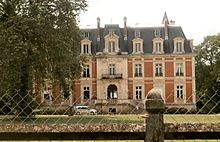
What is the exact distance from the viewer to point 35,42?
24297 mm

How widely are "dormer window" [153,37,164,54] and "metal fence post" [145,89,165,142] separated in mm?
43995

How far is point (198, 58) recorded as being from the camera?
5753 centimetres

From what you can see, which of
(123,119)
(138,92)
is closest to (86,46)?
(138,92)

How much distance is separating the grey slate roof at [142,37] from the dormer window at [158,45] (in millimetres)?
455

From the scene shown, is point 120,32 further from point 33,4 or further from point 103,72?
point 33,4

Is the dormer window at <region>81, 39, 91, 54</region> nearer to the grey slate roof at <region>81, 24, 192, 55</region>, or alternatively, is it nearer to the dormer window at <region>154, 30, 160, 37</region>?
the grey slate roof at <region>81, 24, 192, 55</region>

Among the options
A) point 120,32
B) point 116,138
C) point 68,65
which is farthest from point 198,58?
point 116,138

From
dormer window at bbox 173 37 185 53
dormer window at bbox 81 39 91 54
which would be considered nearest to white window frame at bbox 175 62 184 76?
dormer window at bbox 173 37 185 53

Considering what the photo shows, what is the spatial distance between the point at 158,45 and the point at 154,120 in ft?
146

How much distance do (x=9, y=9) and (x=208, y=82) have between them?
30.2 meters

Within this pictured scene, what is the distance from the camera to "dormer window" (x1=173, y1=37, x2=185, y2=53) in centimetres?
4679

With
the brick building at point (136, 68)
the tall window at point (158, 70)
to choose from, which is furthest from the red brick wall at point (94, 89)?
the tall window at point (158, 70)

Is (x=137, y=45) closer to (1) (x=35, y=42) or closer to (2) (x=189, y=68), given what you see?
(2) (x=189, y=68)

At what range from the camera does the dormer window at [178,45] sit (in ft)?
154
